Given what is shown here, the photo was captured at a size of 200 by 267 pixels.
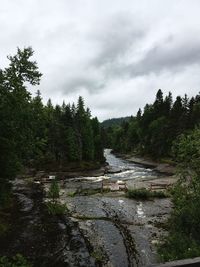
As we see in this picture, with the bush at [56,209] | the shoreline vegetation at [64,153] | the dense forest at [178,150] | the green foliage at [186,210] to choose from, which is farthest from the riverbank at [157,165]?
the green foliage at [186,210]

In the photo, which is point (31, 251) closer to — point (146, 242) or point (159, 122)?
point (146, 242)

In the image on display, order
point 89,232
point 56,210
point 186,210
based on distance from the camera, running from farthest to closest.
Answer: point 56,210
point 89,232
point 186,210

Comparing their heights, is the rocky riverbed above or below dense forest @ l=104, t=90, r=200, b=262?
below

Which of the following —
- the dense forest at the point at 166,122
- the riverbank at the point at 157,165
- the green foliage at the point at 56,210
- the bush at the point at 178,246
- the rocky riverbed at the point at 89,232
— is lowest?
the rocky riverbed at the point at 89,232

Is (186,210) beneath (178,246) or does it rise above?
above

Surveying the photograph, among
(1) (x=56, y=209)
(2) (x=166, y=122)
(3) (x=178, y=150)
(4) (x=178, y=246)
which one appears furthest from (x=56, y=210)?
(2) (x=166, y=122)

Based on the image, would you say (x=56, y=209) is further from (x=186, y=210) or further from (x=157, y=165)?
(x=157, y=165)

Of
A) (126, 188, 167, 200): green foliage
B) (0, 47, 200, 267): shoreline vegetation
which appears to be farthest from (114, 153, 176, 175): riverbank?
(126, 188, 167, 200): green foliage

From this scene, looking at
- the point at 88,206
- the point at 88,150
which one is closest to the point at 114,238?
the point at 88,206

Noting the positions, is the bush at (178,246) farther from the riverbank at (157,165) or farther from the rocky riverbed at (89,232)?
the riverbank at (157,165)

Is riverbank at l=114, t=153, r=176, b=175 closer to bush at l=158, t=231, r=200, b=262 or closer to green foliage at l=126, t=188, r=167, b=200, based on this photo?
green foliage at l=126, t=188, r=167, b=200

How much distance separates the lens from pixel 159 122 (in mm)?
113000

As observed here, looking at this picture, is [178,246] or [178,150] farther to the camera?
[178,150]

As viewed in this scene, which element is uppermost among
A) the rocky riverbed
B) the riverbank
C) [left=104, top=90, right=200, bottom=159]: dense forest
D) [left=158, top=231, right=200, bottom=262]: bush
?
[left=104, top=90, right=200, bottom=159]: dense forest
